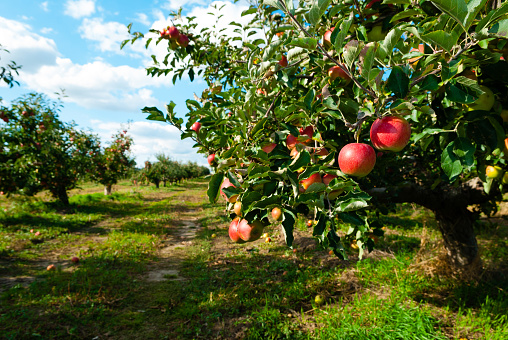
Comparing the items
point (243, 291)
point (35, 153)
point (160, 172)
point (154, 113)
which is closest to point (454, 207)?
point (243, 291)

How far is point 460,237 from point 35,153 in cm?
1058

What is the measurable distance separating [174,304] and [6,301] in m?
2.15

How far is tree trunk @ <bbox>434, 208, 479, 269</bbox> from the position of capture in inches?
134

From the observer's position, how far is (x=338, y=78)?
4.84 ft

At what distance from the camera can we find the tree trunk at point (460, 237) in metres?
3.40

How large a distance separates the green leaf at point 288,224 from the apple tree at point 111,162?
11.9 metres

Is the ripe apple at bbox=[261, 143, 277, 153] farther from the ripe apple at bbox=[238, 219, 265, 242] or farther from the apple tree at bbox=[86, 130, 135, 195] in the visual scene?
the apple tree at bbox=[86, 130, 135, 195]

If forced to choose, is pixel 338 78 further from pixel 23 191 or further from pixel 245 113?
pixel 23 191

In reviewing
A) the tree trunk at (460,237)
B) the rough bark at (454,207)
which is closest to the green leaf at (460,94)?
the rough bark at (454,207)

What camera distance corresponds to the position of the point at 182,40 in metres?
2.84

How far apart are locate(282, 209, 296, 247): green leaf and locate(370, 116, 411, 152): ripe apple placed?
47 centimetres

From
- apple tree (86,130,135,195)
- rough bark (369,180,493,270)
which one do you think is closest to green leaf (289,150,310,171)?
rough bark (369,180,493,270)

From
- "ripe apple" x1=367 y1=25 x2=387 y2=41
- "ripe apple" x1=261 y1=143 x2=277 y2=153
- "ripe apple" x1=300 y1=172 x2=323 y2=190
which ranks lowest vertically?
"ripe apple" x1=300 y1=172 x2=323 y2=190

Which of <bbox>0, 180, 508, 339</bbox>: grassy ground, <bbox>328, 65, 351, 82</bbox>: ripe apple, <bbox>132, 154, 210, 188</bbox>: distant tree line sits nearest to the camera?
<bbox>328, 65, 351, 82</bbox>: ripe apple
